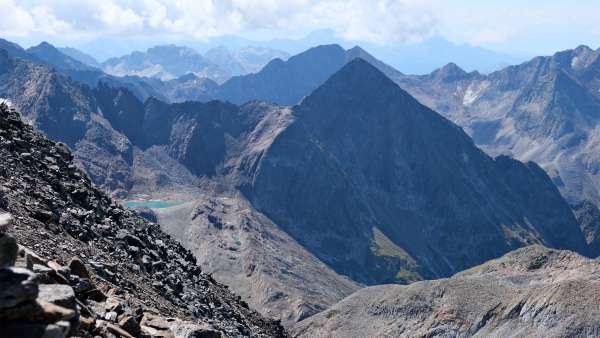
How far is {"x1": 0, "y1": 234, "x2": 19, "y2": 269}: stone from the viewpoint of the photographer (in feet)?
62.6

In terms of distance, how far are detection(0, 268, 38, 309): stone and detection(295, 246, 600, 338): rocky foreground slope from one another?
96.2m

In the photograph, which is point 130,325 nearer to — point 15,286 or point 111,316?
point 111,316

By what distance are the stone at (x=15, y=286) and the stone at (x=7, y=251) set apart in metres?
0.41

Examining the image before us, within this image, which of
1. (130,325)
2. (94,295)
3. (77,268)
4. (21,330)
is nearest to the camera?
(21,330)

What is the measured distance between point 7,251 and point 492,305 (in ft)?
352

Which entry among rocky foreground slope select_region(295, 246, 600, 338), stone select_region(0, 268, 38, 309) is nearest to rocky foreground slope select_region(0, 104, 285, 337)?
stone select_region(0, 268, 38, 309)

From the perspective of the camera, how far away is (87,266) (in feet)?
132

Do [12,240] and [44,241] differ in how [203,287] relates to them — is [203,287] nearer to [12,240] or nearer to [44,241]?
[44,241]

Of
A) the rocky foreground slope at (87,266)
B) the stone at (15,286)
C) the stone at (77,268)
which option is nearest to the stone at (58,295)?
the rocky foreground slope at (87,266)

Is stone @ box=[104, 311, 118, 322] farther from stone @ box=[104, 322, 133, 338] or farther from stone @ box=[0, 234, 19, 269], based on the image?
stone @ box=[0, 234, 19, 269]

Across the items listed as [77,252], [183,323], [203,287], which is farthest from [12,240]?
[203,287]

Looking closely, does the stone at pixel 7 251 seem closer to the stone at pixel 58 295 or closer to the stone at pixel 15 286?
the stone at pixel 15 286

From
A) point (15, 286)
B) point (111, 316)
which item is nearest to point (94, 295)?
point (111, 316)

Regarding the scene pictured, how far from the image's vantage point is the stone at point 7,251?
19.1m
